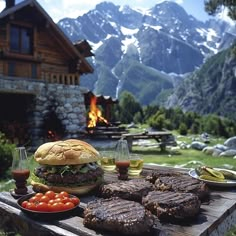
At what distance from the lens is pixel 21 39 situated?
1722 cm

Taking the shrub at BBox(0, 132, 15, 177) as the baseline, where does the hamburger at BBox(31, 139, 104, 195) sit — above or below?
above

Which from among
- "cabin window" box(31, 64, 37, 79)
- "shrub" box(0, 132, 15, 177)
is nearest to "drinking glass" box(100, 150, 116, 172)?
"shrub" box(0, 132, 15, 177)

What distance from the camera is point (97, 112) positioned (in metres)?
22.3

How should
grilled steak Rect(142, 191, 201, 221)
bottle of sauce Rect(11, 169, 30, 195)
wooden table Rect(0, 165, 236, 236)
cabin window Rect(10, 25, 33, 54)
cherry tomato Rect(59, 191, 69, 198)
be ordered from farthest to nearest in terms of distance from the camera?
cabin window Rect(10, 25, 33, 54) → bottle of sauce Rect(11, 169, 30, 195) → cherry tomato Rect(59, 191, 69, 198) → grilled steak Rect(142, 191, 201, 221) → wooden table Rect(0, 165, 236, 236)

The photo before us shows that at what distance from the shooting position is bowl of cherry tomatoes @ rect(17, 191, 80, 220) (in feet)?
7.86

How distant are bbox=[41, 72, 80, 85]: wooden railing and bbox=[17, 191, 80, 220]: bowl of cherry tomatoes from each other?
15434 millimetres

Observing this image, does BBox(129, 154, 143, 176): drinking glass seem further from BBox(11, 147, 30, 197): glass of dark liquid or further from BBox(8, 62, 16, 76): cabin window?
BBox(8, 62, 16, 76): cabin window

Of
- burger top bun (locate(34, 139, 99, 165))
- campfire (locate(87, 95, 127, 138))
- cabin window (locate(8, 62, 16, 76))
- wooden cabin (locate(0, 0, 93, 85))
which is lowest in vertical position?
campfire (locate(87, 95, 127, 138))

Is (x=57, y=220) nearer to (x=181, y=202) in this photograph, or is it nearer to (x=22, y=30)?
(x=181, y=202)

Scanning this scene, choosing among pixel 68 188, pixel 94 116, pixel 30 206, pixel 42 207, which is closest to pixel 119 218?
pixel 42 207

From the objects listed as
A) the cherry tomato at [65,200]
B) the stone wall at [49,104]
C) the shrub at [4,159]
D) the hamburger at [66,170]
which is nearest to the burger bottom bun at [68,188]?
the hamburger at [66,170]

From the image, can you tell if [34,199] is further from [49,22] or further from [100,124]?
[100,124]

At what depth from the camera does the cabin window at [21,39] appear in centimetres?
1689

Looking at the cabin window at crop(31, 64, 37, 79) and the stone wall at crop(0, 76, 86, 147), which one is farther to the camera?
the cabin window at crop(31, 64, 37, 79)
